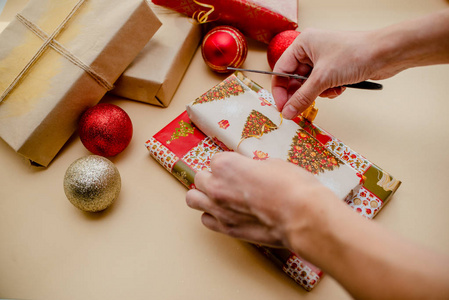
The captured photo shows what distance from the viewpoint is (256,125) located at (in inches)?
28.2

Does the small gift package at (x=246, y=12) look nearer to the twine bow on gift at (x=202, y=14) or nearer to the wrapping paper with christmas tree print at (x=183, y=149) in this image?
the twine bow on gift at (x=202, y=14)

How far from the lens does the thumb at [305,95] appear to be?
67 cm

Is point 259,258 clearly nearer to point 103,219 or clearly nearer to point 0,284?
point 103,219

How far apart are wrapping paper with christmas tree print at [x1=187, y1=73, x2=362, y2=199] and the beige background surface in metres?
0.14

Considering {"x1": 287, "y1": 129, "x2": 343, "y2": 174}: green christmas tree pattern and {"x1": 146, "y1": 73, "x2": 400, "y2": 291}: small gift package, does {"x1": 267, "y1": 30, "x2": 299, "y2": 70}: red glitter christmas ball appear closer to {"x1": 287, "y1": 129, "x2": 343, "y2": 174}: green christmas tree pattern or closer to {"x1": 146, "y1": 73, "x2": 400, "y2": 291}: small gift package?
{"x1": 146, "y1": 73, "x2": 400, "y2": 291}: small gift package

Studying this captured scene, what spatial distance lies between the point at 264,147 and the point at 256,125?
6 cm

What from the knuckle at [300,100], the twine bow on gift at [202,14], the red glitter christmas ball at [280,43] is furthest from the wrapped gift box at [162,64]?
the knuckle at [300,100]

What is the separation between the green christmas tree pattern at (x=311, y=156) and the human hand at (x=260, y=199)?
0.19 meters

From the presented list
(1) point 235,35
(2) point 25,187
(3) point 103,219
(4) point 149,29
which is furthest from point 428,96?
(2) point 25,187

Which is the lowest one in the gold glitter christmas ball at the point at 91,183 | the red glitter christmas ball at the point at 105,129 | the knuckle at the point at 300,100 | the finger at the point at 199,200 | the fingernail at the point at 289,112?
the gold glitter christmas ball at the point at 91,183

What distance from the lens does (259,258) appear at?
663 millimetres

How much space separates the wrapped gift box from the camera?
0.80 metres

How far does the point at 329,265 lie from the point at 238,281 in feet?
0.95

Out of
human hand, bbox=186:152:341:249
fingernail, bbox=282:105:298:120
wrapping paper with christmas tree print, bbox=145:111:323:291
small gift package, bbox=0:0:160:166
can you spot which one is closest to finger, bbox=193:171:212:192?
human hand, bbox=186:152:341:249
